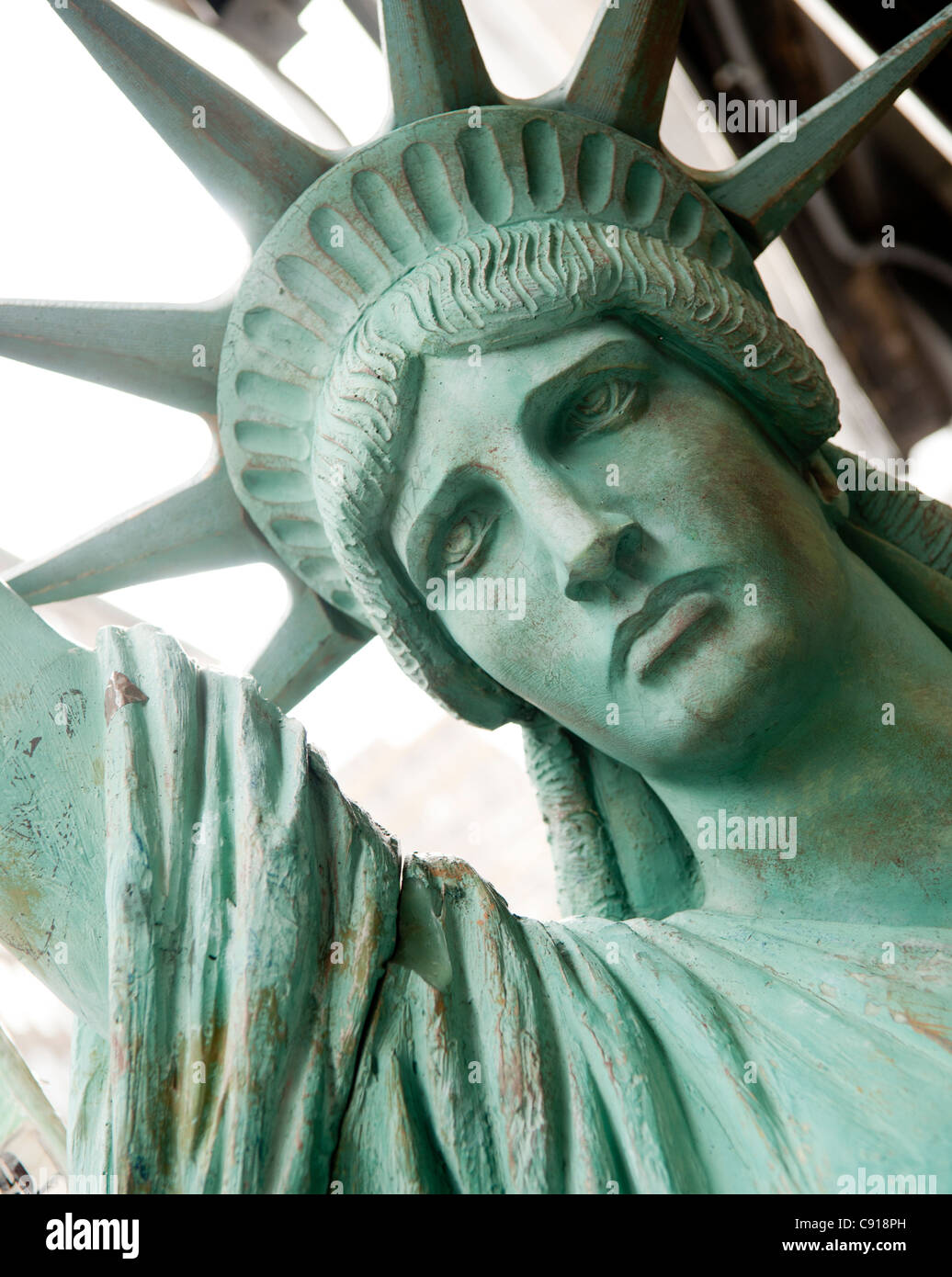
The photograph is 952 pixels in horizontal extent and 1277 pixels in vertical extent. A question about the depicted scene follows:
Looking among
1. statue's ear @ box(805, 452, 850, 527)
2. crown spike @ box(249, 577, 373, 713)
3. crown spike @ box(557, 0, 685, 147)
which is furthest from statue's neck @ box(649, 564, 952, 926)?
crown spike @ box(557, 0, 685, 147)

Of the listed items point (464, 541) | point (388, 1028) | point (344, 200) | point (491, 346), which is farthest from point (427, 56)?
point (388, 1028)

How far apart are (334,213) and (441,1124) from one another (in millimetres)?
1666

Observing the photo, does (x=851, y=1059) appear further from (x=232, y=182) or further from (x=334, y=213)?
(x=232, y=182)

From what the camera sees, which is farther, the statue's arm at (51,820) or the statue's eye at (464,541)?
the statue's eye at (464,541)

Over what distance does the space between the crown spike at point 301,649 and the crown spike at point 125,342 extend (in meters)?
0.57

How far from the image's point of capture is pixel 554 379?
6.63 ft

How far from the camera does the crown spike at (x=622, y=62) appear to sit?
2.33 metres

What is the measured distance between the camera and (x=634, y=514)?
1.96 meters

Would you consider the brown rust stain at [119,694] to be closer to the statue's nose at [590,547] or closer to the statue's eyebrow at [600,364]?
the statue's nose at [590,547]

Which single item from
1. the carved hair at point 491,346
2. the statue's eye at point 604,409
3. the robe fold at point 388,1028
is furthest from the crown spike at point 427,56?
the robe fold at point 388,1028

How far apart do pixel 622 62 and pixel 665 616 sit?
4.05ft

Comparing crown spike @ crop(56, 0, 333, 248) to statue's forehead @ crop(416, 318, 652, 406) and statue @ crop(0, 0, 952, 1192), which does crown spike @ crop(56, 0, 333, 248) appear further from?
statue's forehead @ crop(416, 318, 652, 406)

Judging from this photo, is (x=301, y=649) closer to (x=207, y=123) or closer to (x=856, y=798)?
(x=207, y=123)
